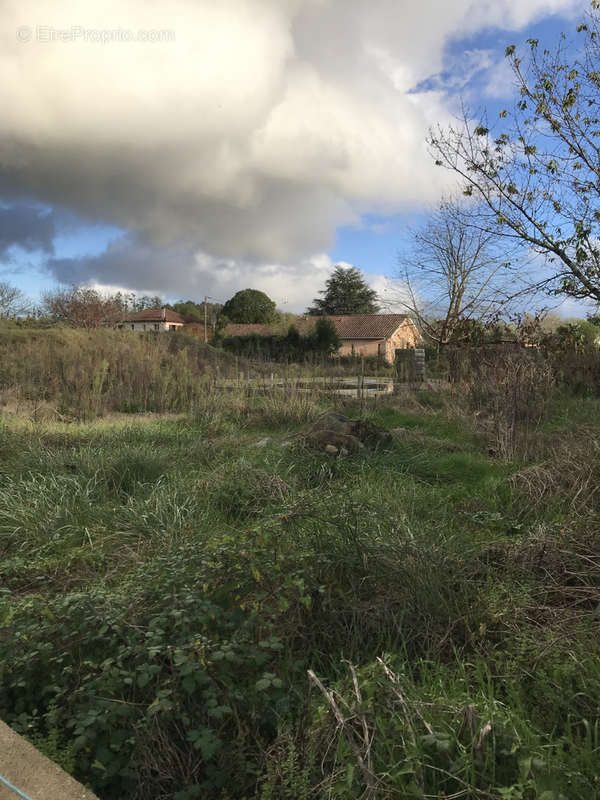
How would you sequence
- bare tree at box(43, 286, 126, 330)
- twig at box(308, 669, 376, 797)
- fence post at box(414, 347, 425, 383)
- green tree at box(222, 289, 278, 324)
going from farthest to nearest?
green tree at box(222, 289, 278, 324) → bare tree at box(43, 286, 126, 330) → fence post at box(414, 347, 425, 383) → twig at box(308, 669, 376, 797)

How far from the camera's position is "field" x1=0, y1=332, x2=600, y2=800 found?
156 cm

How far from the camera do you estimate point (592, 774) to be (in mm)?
1453

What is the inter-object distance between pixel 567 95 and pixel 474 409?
450 cm

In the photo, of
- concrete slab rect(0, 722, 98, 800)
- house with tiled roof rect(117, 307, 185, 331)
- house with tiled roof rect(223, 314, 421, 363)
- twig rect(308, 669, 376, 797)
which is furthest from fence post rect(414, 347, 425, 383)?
house with tiled roof rect(117, 307, 185, 331)

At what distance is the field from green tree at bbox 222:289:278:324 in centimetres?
4152

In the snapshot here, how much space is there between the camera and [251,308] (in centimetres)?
4544

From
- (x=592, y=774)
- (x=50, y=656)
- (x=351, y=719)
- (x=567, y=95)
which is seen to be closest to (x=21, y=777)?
(x=50, y=656)

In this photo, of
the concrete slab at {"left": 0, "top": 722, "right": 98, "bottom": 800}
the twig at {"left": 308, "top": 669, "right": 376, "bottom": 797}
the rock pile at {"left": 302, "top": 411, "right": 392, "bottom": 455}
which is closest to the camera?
the twig at {"left": 308, "top": 669, "right": 376, "bottom": 797}

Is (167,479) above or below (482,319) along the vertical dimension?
below

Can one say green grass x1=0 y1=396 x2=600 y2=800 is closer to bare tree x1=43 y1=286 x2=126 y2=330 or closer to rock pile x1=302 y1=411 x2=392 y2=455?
rock pile x1=302 y1=411 x2=392 y2=455

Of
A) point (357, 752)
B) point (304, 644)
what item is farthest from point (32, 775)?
point (304, 644)

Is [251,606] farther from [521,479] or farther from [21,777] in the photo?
[521,479]

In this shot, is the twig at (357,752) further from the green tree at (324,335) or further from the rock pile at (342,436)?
the green tree at (324,335)

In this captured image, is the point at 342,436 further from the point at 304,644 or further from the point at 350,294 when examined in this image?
the point at 350,294
